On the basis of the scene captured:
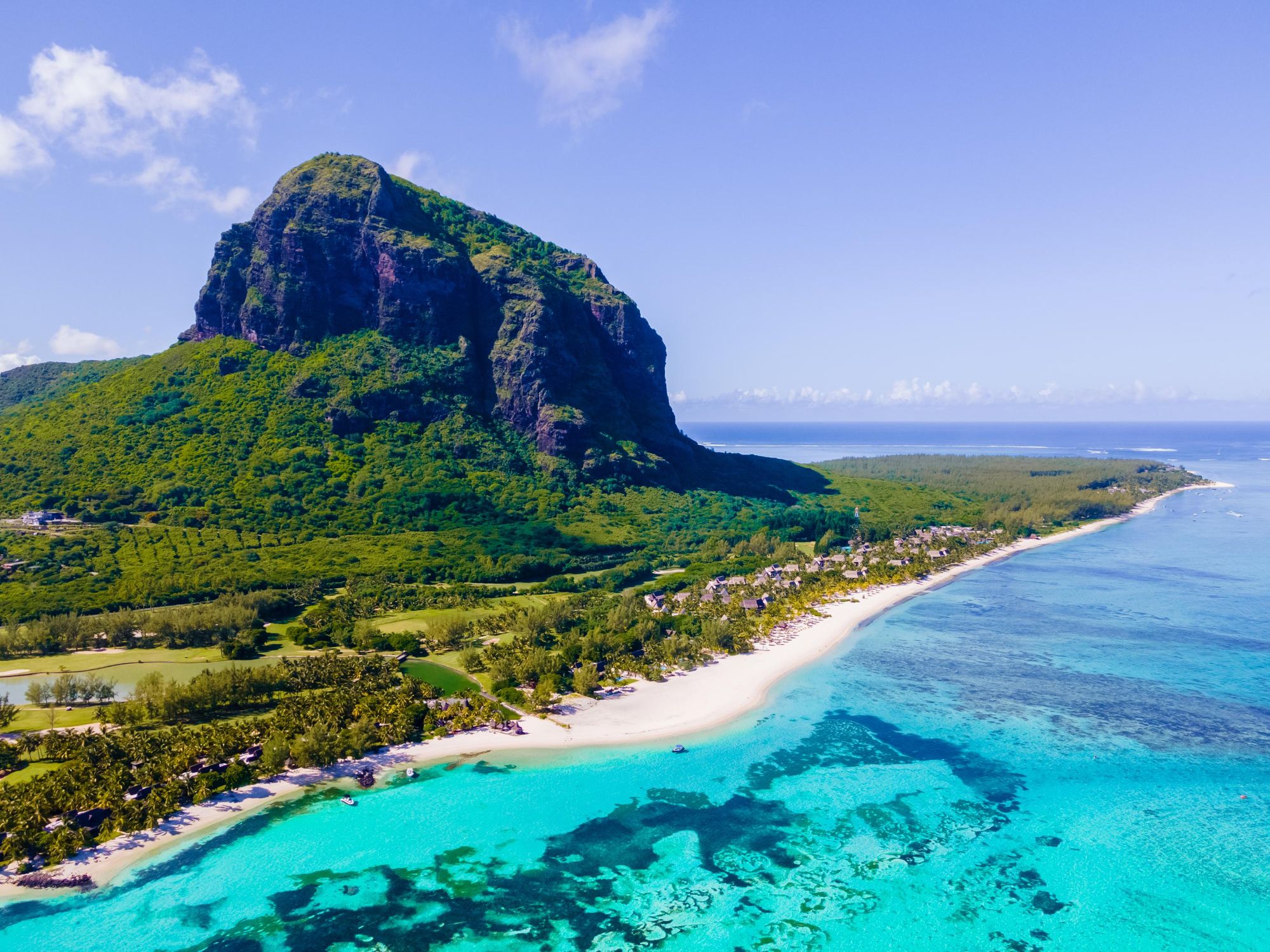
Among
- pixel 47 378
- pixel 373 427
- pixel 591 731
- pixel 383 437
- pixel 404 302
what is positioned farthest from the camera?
pixel 47 378

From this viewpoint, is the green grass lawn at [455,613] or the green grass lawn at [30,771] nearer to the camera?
the green grass lawn at [30,771]

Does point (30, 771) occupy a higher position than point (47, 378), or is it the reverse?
point (47, 378)

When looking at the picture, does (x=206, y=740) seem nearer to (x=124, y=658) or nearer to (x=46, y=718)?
(x=46, y=718)

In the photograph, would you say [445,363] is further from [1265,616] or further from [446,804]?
[1265,616]

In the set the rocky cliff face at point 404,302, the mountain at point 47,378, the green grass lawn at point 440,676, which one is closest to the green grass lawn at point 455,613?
the green grass lawn at point 440,676

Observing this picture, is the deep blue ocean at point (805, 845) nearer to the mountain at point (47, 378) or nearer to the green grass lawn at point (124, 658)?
the green grass lawn at point (124, 658)

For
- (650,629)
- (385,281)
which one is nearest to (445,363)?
(385,281)

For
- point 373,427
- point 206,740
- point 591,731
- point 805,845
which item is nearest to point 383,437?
point 373,427
